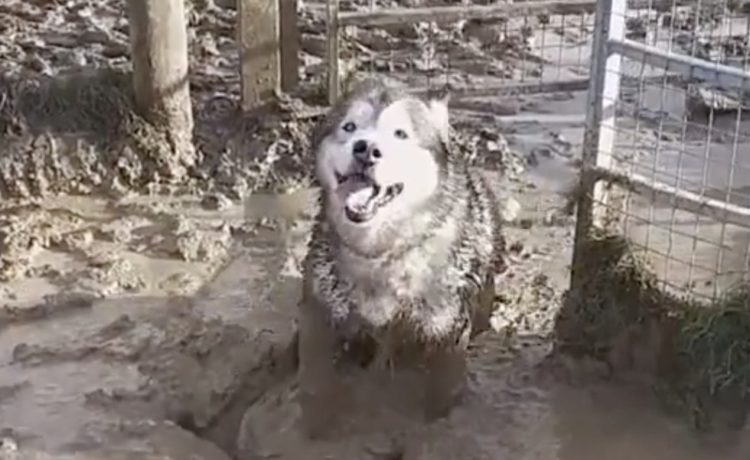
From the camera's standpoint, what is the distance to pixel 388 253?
17.6 feet

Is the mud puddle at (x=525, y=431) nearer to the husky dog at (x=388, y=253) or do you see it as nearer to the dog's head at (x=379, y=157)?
the husky dog at (x=388, y=253)

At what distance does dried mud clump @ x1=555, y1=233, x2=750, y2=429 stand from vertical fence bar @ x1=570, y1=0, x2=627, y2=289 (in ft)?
0.33

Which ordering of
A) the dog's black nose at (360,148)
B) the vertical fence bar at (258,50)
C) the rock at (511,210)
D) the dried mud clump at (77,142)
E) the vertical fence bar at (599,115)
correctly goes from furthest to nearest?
the vertical fence bar at (258,50) < the dried mud clump at (77,142) < the rock at (511,210) < the vertical fence bar at (599,115) < the dog's black nose at (360,148)

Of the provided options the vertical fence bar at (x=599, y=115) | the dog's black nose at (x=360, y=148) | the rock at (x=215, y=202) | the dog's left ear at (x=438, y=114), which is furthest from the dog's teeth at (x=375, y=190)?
the rock at (x=215, y=202)

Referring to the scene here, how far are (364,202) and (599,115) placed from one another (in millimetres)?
1283

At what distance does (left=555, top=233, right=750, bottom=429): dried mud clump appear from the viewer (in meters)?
5.46

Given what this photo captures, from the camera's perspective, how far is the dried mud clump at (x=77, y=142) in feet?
24.9

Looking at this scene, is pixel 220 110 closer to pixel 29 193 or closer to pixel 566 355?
pixel 29 193

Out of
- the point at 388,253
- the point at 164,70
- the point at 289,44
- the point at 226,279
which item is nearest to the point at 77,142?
the point at 164,70

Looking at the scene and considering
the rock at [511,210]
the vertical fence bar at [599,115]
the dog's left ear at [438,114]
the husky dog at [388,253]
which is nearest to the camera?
the husky dog at [388,253]

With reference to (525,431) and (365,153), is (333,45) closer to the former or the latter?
(365,153)

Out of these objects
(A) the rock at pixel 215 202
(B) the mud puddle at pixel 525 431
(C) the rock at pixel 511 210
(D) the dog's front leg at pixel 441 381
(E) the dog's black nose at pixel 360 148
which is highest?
(E) the dog's black nose at pixel 360 148

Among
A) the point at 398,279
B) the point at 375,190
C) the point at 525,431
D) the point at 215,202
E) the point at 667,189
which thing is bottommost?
the point at 525,431

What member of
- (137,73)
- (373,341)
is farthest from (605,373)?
(137,73)
